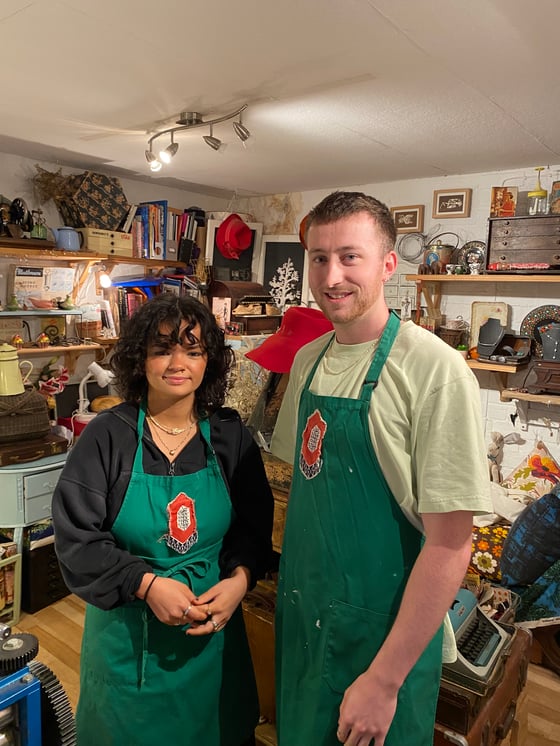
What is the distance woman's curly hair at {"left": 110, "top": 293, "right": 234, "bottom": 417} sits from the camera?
1.39 meters

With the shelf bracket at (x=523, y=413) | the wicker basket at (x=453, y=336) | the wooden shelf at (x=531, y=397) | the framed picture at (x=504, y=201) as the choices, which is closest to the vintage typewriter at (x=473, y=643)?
the wooden shelf at (x=531, y=397)

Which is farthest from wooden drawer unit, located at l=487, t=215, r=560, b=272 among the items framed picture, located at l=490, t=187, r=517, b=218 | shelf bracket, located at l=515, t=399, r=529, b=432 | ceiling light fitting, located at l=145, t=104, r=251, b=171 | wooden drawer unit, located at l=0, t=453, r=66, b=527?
wooden drawer unit, located at l=0, t=453, r=66, b=527

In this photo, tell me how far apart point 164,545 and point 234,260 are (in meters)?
3.86

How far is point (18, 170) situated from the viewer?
145 inches

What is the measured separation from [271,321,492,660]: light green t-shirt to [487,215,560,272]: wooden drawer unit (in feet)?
8.42

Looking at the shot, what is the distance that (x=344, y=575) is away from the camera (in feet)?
3.73

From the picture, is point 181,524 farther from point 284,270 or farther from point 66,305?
point 284,270

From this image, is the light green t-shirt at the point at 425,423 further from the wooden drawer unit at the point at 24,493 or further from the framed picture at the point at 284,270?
the framed picture at the point at 284,270

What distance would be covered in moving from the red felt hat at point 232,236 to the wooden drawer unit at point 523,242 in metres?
2.12

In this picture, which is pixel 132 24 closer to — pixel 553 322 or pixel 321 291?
pixel 321 291

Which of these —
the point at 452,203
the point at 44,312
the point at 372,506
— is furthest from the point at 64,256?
the point at 372,506

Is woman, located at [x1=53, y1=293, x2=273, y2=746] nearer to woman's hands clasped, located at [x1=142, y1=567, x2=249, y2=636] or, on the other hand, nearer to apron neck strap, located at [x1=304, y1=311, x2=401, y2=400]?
woman's hands clasped, located at [x1=142, y1=567, x2=249, y2=636]

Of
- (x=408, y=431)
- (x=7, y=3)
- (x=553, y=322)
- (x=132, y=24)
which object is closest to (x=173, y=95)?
(x=132, y=24)

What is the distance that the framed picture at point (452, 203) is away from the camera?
12.7 ft
